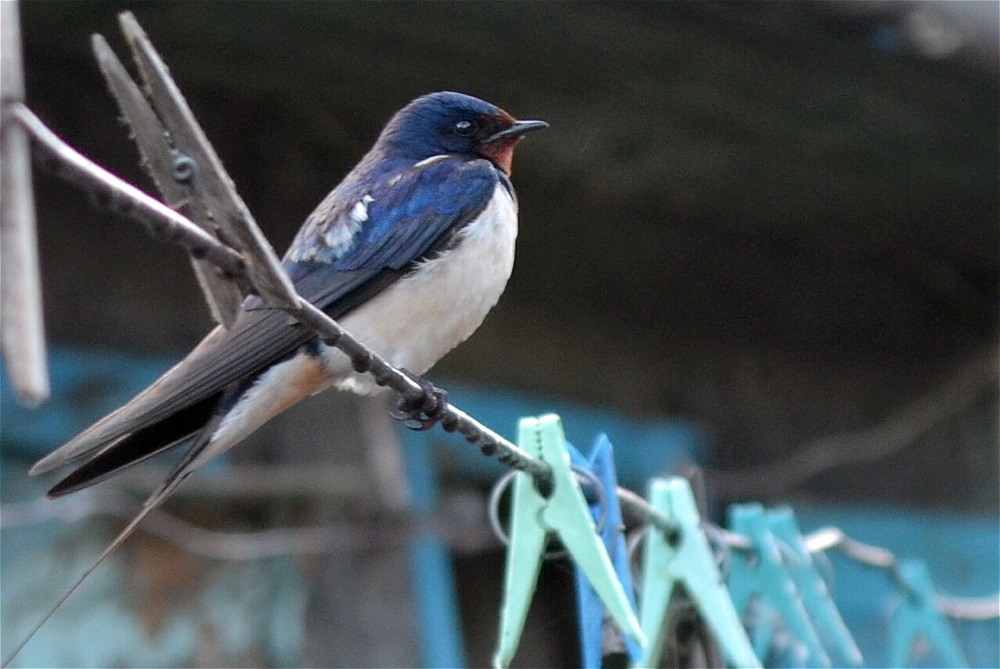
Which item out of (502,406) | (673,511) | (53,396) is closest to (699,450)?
(502,406)

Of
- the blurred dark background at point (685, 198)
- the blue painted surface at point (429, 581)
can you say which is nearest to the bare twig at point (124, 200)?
the blurred dark background at point (685, 198)

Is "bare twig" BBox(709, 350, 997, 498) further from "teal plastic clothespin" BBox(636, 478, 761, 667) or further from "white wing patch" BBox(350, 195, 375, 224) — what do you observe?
"teal plastic clothespin" BBox(636, 478, 761, 667)

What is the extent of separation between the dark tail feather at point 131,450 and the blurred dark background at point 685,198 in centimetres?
101

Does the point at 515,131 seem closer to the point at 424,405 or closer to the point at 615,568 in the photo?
the point at 424,405

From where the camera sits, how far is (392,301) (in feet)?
5.65

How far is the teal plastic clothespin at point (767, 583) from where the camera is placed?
1.50m

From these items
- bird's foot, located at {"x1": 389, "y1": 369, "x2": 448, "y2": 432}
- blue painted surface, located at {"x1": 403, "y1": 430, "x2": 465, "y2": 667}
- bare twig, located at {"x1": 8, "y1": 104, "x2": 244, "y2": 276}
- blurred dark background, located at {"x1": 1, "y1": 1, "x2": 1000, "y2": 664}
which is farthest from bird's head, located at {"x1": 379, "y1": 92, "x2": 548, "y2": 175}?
bare twig, located at {"x1": 8, "y1": 104, "x2": 244, "y2": 276}

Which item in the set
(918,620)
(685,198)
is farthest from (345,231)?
(685,198)

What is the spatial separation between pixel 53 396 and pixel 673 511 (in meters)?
1.29

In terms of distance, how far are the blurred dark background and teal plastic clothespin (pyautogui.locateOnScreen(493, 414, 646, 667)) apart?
115 centimetres

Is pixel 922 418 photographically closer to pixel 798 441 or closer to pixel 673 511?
pixel 798 441

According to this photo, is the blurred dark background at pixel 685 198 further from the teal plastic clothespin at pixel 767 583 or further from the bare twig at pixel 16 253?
the bare twig at pixel 16 253

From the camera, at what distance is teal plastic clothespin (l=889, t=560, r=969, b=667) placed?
5.88 ft

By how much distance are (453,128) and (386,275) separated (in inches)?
14.7
